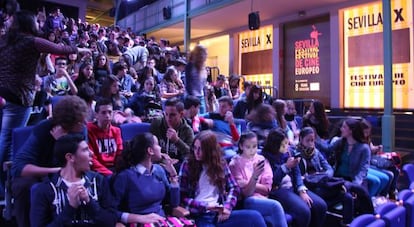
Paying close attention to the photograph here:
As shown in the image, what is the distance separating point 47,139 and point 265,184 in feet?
5.14

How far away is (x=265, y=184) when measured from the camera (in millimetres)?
2854

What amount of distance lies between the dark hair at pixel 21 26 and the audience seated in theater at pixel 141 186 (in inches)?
41.3

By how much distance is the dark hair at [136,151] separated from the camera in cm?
224

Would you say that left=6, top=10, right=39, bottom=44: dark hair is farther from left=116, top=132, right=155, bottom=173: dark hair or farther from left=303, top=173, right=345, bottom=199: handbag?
left=303, top=173, right=345, bottom=199: handbag

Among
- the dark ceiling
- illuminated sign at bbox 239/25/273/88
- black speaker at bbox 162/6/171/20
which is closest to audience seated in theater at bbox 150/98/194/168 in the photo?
illuminated sign at bbox 239/25/273/88

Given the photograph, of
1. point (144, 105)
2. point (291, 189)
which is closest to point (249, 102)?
point (144, 105)

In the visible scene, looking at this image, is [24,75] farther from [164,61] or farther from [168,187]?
[164,61]

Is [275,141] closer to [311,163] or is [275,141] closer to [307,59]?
[311,163]

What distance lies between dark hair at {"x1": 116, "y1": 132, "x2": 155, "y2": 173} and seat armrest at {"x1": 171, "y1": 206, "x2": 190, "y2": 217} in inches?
15.0

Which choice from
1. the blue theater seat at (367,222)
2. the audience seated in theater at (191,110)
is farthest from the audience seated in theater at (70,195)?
the audience seated in theater at (191,110)

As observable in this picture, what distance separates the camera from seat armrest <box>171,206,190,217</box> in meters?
2.31

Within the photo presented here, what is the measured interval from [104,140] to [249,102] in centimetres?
245

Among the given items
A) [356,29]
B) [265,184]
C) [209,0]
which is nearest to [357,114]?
[356,29]

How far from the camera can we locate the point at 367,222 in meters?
2.07
